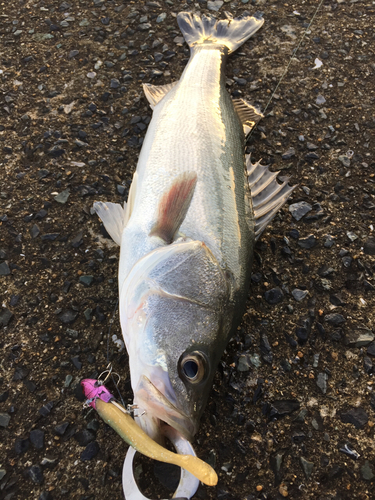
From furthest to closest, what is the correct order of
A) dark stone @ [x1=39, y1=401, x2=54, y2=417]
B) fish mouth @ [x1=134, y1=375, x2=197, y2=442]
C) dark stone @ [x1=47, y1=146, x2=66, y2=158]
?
1. dark stone @ [x1=47, y1=146, x2=66, y2=158]
2. dark stone @ [x1=39, y1=401, x2=54, y2=417]
3. fish mouth @ [x1=134, y1=375, x2=197, y2=442]

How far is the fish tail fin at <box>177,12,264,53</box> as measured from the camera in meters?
3.91

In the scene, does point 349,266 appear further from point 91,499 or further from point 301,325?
point 91,499

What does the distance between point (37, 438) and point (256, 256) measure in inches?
78.1

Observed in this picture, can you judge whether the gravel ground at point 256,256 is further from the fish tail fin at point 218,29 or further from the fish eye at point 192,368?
the fish eye at point 192,368

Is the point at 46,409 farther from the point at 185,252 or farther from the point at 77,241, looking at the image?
the point at 185,252

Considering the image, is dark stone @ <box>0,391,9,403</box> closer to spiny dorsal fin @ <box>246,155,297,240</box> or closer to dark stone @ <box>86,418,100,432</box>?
dark stone @ <box>86,418,100,432</box>

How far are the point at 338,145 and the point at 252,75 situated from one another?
4.11 ft

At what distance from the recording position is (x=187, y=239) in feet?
7.58

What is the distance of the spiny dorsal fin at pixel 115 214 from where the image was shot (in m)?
2.66

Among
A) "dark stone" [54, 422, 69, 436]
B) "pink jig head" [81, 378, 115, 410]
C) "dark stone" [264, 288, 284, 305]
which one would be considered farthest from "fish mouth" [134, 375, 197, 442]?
"dark stone" [264, 288, 284, 305]

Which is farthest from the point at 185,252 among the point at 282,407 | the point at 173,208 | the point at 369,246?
the point at 369,246

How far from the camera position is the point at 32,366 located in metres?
2.39

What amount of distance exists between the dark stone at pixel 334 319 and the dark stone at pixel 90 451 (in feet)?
5.97

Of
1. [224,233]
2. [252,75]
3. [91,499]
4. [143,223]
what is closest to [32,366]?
[91,499]
